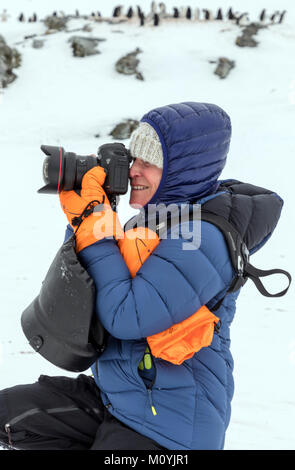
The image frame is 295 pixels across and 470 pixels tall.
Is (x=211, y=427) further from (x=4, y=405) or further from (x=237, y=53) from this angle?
(x=237, y=53)

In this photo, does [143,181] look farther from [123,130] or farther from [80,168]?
[123,130]

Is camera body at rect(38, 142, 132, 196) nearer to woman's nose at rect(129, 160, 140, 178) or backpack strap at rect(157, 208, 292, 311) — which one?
woman's nose at rect(129, 160, 140, 178)

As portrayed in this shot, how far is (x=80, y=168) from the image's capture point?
1.55 meters

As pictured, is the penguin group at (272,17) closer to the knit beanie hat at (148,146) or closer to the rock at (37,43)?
the rock at (37,43)

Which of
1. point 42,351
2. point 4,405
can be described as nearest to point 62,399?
point 4,405

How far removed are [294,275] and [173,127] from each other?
4123 millimetres

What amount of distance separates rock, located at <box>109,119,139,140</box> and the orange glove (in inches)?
351

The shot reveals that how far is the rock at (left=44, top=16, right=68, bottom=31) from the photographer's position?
17039 millimetres

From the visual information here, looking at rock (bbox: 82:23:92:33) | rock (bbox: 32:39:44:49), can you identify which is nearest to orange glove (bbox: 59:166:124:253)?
rock (bbox: 32:39:44:49)

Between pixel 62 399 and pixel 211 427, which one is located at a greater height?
pixel 211 427

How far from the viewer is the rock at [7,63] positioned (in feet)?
41.8

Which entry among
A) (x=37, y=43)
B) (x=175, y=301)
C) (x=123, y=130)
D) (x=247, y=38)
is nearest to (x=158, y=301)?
(x=175, y=301)

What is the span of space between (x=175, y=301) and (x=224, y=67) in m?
13.5

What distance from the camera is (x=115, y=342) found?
1.53m
